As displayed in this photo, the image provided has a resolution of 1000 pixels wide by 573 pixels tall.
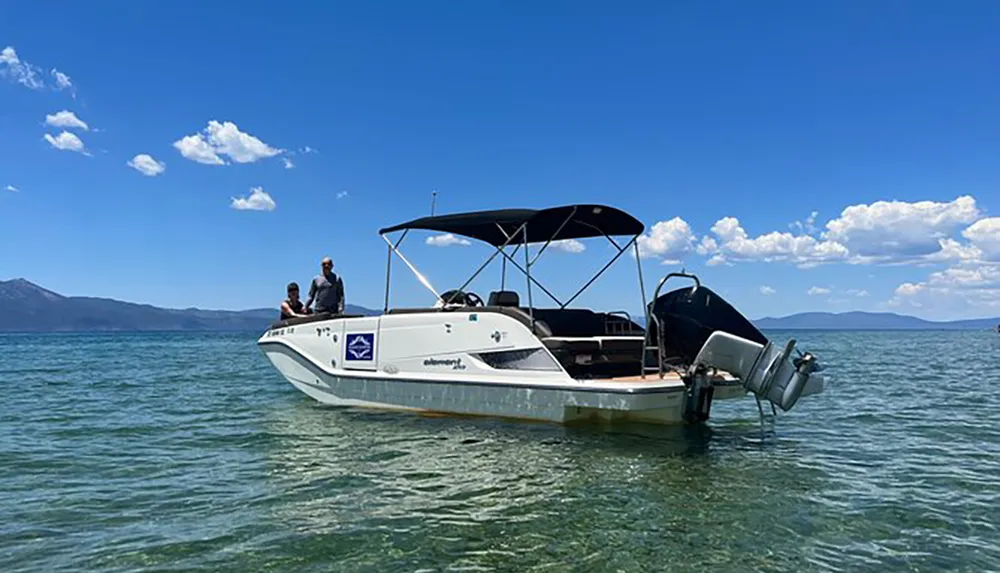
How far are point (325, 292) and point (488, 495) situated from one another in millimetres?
7257

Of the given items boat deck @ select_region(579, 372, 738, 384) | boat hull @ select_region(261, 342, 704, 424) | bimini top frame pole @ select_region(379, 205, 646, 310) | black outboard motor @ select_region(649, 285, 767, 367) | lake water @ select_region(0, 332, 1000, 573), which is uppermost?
bimini top frame pole @ select_region(379, 205, 646, 310)

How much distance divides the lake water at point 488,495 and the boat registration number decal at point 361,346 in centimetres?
102

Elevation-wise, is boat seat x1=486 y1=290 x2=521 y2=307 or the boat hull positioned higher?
boat seat x1=486 y1=290 x2=521 y2=307

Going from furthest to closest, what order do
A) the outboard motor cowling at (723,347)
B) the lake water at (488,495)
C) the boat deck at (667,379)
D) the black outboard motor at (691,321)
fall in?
the black outboard motor at (691,321), the boat deck at (667,379), the outboard motor cowling at (723,347), the lake water at (488,495)

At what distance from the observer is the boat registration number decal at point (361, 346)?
11202 millimetres

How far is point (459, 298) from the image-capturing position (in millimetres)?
10883

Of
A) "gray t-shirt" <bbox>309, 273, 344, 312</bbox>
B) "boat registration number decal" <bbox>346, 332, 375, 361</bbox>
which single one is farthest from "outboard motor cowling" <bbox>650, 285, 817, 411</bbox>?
"gray t-shirt" <bbox>309, 273, 344, 312</bbox>

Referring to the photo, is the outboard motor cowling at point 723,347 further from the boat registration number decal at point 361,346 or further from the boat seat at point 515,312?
the boat registration number decal at point 361,346

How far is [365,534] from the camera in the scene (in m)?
5.13

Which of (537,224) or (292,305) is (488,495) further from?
(292,305)

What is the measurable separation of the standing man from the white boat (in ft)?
1.50

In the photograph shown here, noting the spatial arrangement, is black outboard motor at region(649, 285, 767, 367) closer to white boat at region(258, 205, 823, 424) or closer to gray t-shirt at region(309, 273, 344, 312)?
white boat at region(258, 205, 823, 424)

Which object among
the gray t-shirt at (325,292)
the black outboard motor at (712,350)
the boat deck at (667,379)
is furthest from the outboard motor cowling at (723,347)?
the gray t-shirt at (325,292)

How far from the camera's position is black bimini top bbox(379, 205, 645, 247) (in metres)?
Answer: 10.4
